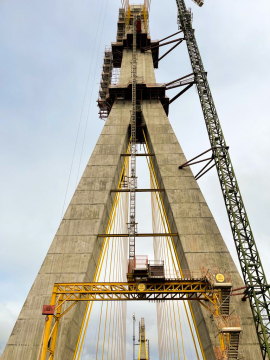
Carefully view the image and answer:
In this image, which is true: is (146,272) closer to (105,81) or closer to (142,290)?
(142,290)

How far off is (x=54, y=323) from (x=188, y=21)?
117 ft

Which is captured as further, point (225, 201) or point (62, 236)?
point (225, 201)

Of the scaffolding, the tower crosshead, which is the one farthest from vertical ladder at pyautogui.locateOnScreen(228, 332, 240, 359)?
the scaffolding

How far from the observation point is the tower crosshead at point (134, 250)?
17.4 metres

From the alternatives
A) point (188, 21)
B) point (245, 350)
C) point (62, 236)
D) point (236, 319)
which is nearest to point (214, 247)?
point (236, 319)

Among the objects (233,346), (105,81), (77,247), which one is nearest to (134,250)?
(77,247)

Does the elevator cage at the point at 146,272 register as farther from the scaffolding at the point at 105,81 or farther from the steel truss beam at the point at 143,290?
the scaffolding at the point at 105,81

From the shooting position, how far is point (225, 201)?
25.3m

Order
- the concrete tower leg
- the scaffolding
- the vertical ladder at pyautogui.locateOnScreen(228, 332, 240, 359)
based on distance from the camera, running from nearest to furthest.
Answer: the vertical ladder at pyautogui.locateOnScreen(228, 332, 240, 359) < the concrete tower leg < the scaffolding

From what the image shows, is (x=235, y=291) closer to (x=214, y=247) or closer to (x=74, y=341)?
(x=214, y=247)

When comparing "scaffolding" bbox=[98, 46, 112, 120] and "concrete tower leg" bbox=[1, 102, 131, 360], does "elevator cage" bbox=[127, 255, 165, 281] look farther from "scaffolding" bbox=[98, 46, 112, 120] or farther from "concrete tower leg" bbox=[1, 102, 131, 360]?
"scaffolding" bbox=[98, 46, 112, 120]

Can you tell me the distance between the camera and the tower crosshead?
57.1 ft

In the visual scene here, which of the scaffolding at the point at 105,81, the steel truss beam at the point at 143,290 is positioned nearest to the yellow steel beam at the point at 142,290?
the steel truss beam at the point at 143,290

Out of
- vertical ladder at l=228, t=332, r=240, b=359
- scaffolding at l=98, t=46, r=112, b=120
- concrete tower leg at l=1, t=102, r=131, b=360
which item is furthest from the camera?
scaffolding at l=98, t=46, r=112, b=120
